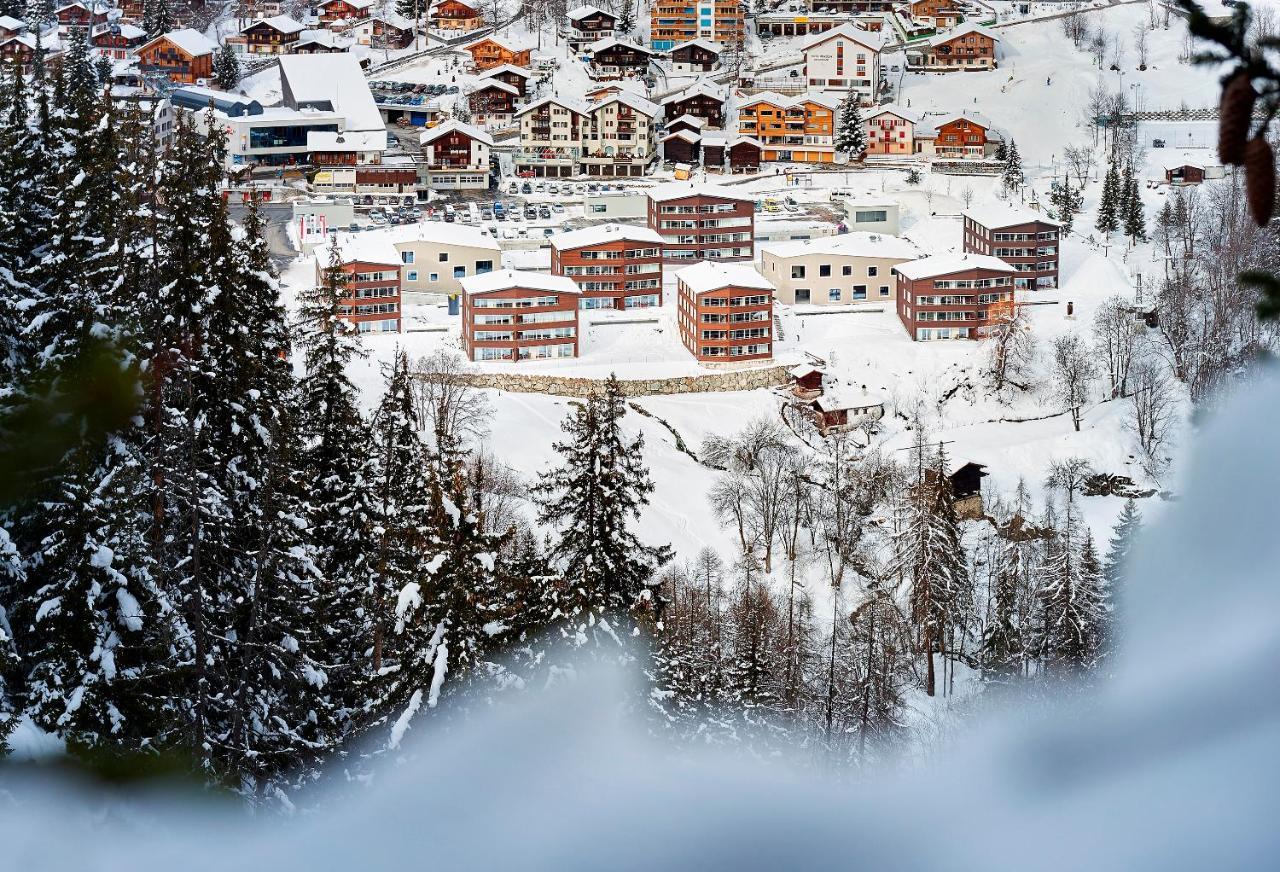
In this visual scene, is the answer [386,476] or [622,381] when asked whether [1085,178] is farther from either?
[386,476]

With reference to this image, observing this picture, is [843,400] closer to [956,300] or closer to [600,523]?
[956,300]

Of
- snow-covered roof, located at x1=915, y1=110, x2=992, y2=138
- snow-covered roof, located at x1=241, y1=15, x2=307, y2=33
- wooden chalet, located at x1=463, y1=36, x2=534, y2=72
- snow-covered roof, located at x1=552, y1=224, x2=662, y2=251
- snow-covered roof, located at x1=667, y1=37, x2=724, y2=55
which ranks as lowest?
snow-covered roof, located at x1=552, y1=224, x2=662, y2=251

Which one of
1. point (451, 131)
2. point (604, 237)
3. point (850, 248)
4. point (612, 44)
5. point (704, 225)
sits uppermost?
point (612, 44)

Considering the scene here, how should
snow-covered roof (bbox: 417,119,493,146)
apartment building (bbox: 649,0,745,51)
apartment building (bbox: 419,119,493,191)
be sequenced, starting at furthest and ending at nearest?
apartment building (bbox: 649,0,745,51) → apartment building (bbox: 419,119,493,191) → snow-covered roof (bbox: 417,119,493,146)

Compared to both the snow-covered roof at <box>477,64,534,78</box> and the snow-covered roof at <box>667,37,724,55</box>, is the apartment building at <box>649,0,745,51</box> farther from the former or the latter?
the snow-covered roof at <box>477,64,534,78</box>

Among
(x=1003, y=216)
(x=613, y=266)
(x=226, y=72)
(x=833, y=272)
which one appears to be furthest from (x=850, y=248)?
(x=226, y=72)

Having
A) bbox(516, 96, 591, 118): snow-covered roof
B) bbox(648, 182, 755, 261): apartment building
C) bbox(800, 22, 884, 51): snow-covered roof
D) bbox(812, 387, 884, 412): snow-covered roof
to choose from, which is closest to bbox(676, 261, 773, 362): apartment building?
bbox(812, 387, 884, 412): snow-covered roof
